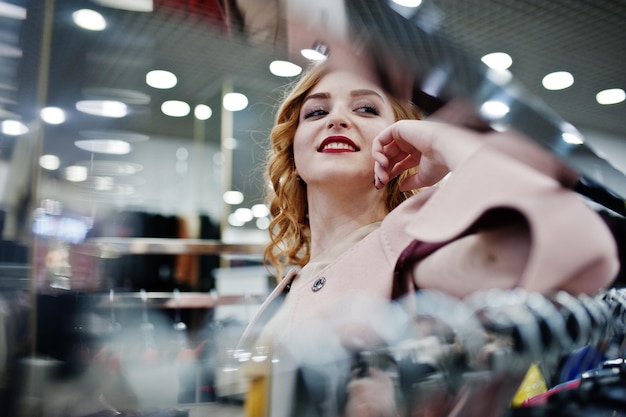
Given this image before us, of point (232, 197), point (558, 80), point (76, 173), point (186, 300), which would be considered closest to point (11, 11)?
point (76, 173)

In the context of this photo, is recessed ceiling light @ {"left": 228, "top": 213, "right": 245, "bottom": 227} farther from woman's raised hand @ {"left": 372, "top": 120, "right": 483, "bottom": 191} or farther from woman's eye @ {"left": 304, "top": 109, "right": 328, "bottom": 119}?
woman's raised hand @ {"left": 372, "top": 120, "right": 483, "bottom": 191}

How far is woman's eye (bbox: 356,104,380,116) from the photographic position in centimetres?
57

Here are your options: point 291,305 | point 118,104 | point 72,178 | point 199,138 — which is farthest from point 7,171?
point 199,138

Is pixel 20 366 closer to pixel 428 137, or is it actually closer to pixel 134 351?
pixel 134 351

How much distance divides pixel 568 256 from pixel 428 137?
0.16m

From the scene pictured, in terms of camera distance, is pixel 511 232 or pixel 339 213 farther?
pixel 339 213

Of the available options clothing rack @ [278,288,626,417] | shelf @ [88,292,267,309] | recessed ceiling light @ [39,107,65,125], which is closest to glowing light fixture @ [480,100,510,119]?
clothing rack @ [278,288,626,417]

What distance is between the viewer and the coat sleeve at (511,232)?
31cm

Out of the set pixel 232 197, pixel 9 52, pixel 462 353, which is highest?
pixel 232 197

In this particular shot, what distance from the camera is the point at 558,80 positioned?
1.60 meters

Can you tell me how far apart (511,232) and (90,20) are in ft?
2.54

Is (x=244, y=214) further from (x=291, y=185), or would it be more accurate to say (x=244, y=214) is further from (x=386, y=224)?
(x=386, y=224)

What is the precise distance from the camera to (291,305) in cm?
57

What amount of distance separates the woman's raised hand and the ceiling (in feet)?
0.28
